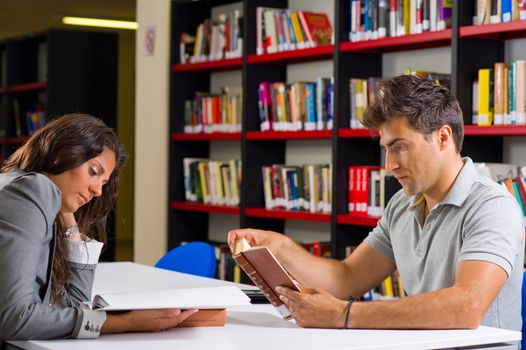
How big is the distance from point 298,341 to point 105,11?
7.92 metres

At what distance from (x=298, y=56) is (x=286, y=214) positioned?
0.84m

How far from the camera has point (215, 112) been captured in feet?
18.1

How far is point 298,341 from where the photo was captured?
198cm

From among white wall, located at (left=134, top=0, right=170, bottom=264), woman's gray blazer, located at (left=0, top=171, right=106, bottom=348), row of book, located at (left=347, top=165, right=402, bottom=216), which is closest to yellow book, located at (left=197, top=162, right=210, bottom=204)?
white wall, located at (left=134, top=0, right=170, bottom=264)

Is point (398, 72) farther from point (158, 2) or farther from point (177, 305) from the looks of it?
point (177, 305)

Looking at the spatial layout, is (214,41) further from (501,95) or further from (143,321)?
(143,321)

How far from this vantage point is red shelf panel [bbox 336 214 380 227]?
4297 millimetres

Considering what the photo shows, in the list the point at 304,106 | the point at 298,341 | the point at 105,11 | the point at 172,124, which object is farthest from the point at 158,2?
the point at 298,341

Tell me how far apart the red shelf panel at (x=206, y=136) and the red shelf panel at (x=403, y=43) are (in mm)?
1029

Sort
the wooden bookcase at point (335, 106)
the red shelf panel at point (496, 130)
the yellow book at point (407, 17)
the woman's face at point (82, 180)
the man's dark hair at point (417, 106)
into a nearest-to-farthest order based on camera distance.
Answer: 1. the woman's face at point (82, 180)
2. the man's dark hair at point (417, 106)
3. the red shelf panel at point (496, 130)
4. the wooden bookcase at point (335, 106)
5. the yellow book at point (407, 17)

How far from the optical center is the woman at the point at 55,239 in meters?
1.92

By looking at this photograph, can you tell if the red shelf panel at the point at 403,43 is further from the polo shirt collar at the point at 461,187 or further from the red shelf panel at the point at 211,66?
the polo shirt collar at the point at 461,187

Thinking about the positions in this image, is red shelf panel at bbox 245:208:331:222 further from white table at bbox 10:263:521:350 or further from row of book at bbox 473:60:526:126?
white table at bbox 10:263:521:350

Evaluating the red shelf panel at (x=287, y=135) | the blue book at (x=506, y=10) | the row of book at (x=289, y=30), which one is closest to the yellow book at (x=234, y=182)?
the red shelf panel at (x=287, y=135)
